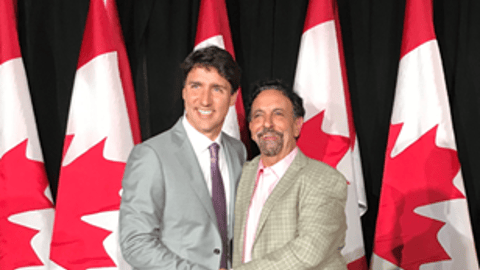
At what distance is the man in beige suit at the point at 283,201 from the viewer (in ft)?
4.64

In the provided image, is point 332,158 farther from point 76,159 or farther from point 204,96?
point 76,159

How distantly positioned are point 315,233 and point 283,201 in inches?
6.2

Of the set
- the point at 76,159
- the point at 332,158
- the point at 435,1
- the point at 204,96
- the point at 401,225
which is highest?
the point at 435,1

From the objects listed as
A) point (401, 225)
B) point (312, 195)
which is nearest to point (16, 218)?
point (312, 195)

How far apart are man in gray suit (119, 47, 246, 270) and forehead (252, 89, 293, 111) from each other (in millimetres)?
135

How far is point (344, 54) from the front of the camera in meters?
3.02

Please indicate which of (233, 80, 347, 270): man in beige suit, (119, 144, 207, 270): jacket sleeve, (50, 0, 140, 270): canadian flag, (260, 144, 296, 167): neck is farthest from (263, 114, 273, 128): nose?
(50, 0, 140, 270): canadian flag

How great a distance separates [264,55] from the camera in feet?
9.80

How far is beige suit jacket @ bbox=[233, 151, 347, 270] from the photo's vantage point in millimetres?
1402

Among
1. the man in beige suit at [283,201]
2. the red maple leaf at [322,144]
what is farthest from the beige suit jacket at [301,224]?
the red maple leaf at [322,144]

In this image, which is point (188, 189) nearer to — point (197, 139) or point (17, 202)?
point (197, 139)

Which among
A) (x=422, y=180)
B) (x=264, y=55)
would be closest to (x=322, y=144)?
(x=422, y=180)

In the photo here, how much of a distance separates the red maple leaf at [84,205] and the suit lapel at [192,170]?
94cm

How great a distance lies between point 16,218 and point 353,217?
1.92 meters
